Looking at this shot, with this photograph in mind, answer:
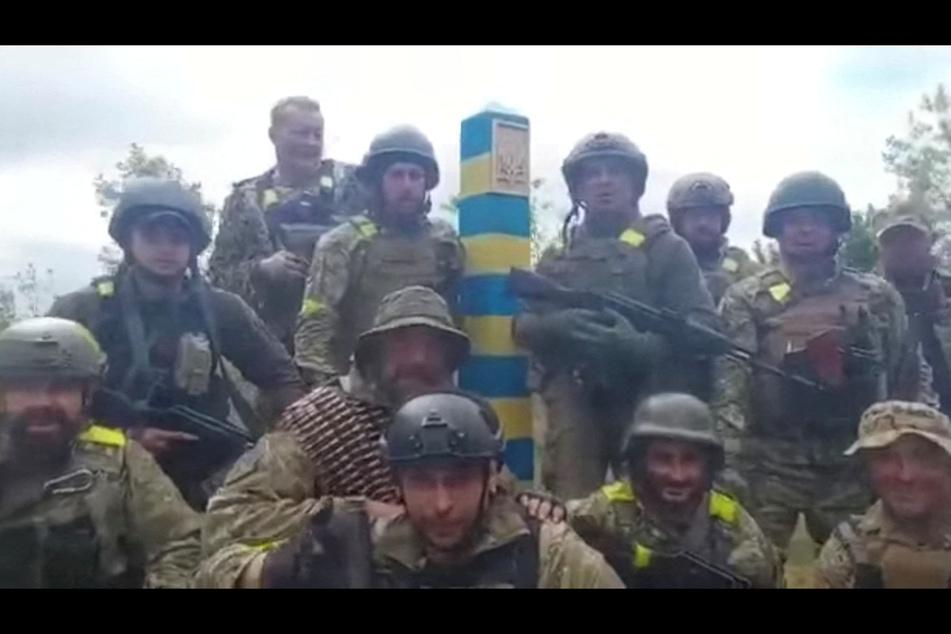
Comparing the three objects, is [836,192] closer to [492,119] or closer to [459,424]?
[492,119]

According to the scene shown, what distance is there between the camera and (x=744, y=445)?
4719 mm

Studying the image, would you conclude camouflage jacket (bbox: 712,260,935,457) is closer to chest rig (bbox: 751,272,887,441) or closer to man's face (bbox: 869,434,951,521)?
chest rig (bbox: 751,272,887,441)

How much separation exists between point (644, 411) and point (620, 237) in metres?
0.82

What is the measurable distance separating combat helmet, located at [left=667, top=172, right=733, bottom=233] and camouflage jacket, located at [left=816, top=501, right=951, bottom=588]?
1.85m

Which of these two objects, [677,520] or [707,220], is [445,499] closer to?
[677,520]

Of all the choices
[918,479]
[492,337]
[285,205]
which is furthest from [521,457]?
[285,205]

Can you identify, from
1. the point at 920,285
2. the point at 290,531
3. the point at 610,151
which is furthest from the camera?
the point at 920,285

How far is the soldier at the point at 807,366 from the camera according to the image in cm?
457

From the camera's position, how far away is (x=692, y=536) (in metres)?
3.91

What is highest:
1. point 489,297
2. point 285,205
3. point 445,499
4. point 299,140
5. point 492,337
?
point 299,140

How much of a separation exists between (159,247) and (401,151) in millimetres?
987

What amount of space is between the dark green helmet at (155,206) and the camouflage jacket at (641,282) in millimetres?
1259

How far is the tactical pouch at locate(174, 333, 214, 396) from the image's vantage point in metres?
4.42

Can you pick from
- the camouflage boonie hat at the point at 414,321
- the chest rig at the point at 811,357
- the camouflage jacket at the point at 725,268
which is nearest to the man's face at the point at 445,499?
the camouflage boonie hat at the point at 414,321
